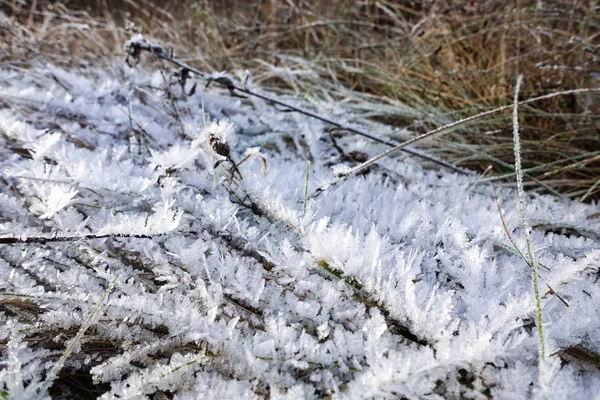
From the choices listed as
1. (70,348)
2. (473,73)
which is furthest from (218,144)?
(473,73)

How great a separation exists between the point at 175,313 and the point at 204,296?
0.16ft

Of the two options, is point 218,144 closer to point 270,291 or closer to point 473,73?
point 270,291

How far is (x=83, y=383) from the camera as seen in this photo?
0.56 metres

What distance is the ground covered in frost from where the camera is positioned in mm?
495

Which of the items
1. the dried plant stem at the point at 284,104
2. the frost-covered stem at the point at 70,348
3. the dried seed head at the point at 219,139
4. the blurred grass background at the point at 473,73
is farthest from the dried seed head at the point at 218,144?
the blurred grass background at the point at 473,73

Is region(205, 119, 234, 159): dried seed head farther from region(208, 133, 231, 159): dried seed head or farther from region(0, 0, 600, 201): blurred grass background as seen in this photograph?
region(0, 0, 600, 201): blurred grass background

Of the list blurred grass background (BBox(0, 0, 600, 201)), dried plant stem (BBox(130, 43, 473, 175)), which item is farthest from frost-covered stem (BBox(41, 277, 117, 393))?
blurred grass background (BBox(0, 0, 600, 201))

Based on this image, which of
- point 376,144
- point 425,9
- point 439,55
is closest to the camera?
point 376,144

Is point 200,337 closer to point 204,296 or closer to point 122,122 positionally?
point 204,296

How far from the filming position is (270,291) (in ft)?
2.00

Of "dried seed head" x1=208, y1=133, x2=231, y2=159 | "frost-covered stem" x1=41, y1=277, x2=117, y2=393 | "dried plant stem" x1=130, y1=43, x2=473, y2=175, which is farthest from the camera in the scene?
"dried plant stem" x1=130, y1=43, x2=473, y2=175

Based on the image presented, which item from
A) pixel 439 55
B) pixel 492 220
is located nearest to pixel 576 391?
pixel 492 220

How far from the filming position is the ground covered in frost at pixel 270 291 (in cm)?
49

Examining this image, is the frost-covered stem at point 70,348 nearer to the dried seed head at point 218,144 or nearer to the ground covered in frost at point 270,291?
the ground covered in frost at point 270,291
